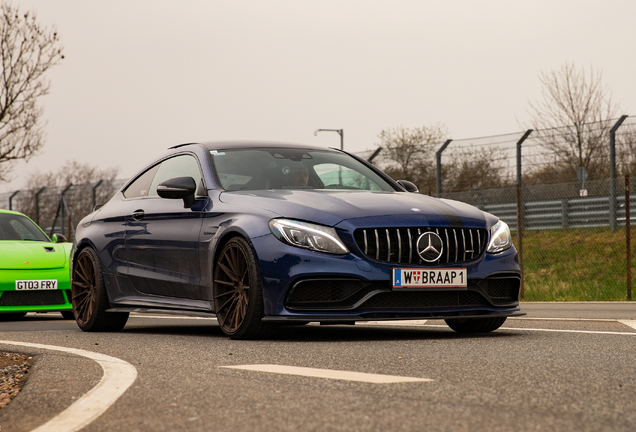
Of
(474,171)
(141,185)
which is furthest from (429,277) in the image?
(474,171)

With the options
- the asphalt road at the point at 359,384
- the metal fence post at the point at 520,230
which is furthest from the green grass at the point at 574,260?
the asphalt road at the point at 359,384

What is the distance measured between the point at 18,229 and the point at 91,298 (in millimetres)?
3799

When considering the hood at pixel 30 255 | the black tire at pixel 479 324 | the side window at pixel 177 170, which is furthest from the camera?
the hood at pixel 30 255

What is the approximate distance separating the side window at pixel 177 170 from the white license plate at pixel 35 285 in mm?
3061

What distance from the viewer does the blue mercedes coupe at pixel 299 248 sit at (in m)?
6.27

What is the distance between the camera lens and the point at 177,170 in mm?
8016

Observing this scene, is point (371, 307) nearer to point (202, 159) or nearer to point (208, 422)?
point (202, 159)

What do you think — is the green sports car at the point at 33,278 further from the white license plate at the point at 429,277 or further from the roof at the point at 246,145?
the white license plate at the point at 429,277

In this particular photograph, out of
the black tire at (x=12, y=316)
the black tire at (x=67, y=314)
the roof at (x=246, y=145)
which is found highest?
the roof at (x=246, y=145)

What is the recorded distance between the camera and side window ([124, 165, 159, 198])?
27.2 ft

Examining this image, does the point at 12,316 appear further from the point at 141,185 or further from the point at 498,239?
the point at 498,239

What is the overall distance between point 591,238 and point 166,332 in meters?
11.1

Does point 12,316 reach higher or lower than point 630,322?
lower

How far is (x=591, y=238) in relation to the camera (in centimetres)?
1719
